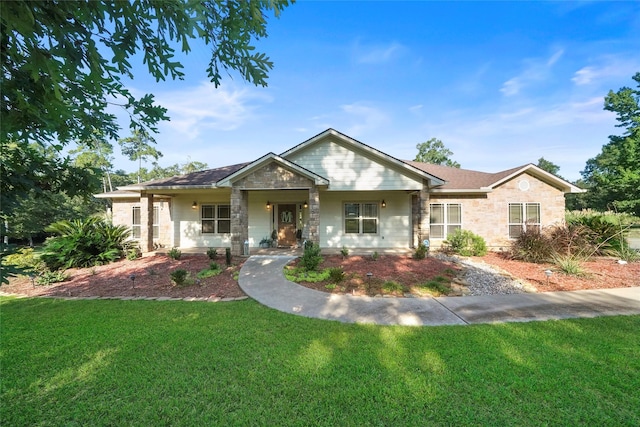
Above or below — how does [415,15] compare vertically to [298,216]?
above

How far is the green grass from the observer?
2.62 metres

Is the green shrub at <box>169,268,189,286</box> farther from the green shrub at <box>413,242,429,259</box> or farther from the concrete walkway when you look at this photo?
the green shrub at <box>413,242,429,259</box>

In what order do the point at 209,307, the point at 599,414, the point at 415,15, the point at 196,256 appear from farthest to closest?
the point at 196,256 < the point at 415,15 < the point at 209,307 < the point at 599,414

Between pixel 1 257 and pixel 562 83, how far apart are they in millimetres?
18134

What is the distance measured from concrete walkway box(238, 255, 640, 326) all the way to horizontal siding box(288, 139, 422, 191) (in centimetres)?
608

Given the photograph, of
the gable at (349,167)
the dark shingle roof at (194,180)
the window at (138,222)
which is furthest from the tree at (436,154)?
the window at (138,222)

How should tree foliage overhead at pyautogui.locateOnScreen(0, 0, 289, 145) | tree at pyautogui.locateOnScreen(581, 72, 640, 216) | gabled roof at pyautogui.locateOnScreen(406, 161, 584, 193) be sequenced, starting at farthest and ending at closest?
tree at pyautogui.locateOnScreen(581, 72, 640, 216) → gabled roof at pyautogui.locateOnScreen(406, 161, 584, 193) → tree foliage overhead at pyautogui.locateOnScreen(0, 0, 289, 145)

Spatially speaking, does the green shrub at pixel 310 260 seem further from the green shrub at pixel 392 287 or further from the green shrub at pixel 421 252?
the green shrub at pixel 421 252

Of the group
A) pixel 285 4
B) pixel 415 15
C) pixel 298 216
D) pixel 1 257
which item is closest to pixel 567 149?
pixel 415 15

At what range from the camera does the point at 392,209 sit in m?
13.4

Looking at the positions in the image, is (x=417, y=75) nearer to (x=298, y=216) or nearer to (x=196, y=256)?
(x=298, y=216)

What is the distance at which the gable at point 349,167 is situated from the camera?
11.5 metres

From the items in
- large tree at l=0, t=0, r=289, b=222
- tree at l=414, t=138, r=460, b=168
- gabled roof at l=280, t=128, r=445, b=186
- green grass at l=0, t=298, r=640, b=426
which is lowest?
green grass at l=0, t=298, r=640, b=426

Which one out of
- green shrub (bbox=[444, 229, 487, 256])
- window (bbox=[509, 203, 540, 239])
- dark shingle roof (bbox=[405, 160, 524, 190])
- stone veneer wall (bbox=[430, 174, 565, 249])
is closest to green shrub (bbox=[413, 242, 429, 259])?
green shrub (bbox=[444, 229, 487, 256])
